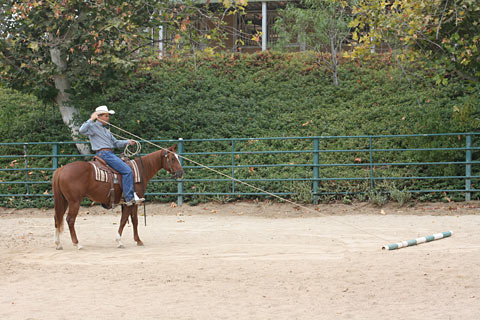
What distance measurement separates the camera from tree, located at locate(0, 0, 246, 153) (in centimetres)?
1413

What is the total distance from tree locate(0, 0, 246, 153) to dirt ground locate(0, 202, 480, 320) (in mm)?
4633

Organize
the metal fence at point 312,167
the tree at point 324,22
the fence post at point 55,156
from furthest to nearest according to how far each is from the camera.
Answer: the tree at point 324,22 < the fence post at point 55,156 < the metal fence at point 312,167

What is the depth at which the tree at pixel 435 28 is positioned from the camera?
11.9 m

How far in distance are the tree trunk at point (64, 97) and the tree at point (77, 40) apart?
0.09 ft

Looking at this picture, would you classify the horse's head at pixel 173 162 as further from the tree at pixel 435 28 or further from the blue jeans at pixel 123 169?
the tree at pixel 435 28

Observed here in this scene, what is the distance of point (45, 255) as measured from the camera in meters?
8.74

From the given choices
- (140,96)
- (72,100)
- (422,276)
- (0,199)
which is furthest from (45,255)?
(140,96)

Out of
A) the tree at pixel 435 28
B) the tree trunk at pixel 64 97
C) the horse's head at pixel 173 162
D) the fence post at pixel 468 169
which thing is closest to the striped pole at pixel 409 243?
the horse's head at pixel 173 162

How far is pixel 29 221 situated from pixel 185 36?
6016 mm

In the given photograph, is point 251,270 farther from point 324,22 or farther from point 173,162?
point 324,22

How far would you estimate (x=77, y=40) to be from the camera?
14977 mm

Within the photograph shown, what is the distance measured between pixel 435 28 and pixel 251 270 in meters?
7.67

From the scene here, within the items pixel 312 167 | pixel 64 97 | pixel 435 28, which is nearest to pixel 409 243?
pixel 435 28

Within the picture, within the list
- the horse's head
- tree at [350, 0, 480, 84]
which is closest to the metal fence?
tree at [350, 0, 480, 84]
